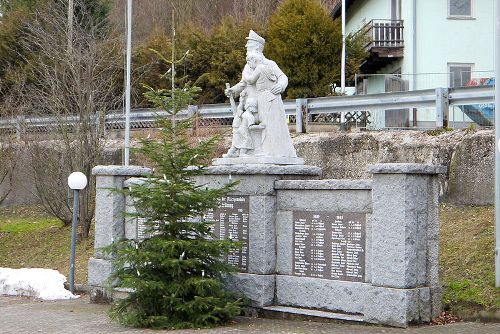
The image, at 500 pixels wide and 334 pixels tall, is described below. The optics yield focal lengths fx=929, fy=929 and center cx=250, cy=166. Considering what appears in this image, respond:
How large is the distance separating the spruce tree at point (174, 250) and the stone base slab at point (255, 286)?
499 mm

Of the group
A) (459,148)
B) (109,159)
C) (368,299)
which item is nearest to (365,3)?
(109,159)

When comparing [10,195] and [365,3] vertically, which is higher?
[365,3]

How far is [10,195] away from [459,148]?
13.7 m

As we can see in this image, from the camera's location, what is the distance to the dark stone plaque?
12.9 metres

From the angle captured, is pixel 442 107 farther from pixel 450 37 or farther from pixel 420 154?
pixel 450 37

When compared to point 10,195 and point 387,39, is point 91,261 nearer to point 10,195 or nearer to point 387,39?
point 10,195

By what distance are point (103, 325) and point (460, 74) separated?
1979 centimetres

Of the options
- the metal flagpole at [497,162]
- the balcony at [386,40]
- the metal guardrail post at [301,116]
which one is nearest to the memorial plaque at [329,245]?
the metal flagpole at [497,162]

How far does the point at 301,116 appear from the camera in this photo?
20281 millimetres

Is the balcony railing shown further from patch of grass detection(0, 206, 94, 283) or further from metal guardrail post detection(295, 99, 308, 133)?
patch of grass detection(0, 206, 94, 283)

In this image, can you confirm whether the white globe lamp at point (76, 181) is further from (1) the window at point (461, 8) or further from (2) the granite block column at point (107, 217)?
(1) the window at point (461, 8)

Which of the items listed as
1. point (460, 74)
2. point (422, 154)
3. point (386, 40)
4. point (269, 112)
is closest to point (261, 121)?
point (269, 112)

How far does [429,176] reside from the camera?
11594 millimetres

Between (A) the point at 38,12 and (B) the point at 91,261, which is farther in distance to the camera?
(A) the point at 38,12
